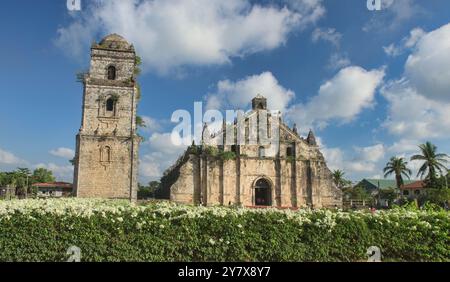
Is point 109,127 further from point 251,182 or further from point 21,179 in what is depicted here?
point 21,179

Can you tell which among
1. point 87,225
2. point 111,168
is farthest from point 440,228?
point 111,168

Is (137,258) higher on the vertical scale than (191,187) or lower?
lower

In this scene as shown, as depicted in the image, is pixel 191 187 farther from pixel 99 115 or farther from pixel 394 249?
pixel 394 249

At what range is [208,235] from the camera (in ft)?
24.7

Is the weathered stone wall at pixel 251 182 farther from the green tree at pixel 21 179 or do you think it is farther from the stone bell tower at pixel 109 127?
the green tree at pixel 21 179

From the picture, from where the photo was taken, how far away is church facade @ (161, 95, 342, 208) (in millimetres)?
30922

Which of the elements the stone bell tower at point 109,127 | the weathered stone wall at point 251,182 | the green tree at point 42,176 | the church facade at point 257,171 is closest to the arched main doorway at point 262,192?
the church facade at point 257,171

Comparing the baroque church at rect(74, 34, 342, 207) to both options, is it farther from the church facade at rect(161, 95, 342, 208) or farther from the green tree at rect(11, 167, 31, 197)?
the green tree at rect(11, 167, 31, 197)

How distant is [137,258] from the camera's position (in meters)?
7.16

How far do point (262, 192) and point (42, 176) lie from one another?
183 feet

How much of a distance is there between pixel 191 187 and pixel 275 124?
9.81 metres

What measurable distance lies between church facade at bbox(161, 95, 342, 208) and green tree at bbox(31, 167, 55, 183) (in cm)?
4900

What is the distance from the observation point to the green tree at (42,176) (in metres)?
69.6
